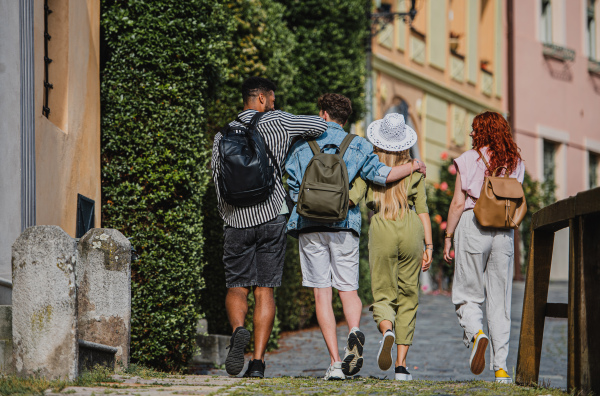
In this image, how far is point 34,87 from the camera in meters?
7.14

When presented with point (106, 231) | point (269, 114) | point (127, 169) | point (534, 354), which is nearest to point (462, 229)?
point (534, 354)

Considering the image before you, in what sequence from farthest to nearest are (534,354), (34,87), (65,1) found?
(65,1), (34,87), (534,354)

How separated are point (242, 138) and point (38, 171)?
5.46 feet

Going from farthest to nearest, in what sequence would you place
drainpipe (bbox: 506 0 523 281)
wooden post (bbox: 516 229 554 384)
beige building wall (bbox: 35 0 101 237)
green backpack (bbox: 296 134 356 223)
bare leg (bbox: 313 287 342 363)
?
drainpipe (bbox: 506 0 523 281)
beige building wall (bbox: 35 0 101 237)
bare leg (bbox: 313 287 342 363)
green backpack (bbox: 296 134 356 223)
wooden post (bbox: 516 229 554 384)

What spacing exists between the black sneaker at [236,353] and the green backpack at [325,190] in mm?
878

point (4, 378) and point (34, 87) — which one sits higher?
point (34, 87)

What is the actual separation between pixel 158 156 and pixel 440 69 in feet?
49.4

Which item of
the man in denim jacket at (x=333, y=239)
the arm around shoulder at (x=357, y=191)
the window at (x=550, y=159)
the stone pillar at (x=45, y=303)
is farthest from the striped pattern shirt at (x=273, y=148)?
the window at (x=550, y=159)

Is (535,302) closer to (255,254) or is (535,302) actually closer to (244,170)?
(255,254)

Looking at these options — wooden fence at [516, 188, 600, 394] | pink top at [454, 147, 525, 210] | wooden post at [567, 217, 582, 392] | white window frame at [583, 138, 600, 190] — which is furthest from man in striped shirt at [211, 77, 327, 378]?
white window frame at [583, 138, 600, 190]

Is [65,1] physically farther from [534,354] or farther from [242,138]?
[534,354]

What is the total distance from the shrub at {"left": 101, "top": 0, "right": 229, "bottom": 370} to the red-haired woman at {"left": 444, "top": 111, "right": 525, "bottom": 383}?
2.49 metres

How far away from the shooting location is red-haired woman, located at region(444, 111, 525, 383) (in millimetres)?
6758

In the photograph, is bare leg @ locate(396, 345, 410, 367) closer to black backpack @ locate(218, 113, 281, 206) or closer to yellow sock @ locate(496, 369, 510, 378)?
yellow sock @ locate(496, 369, 510, 378)
